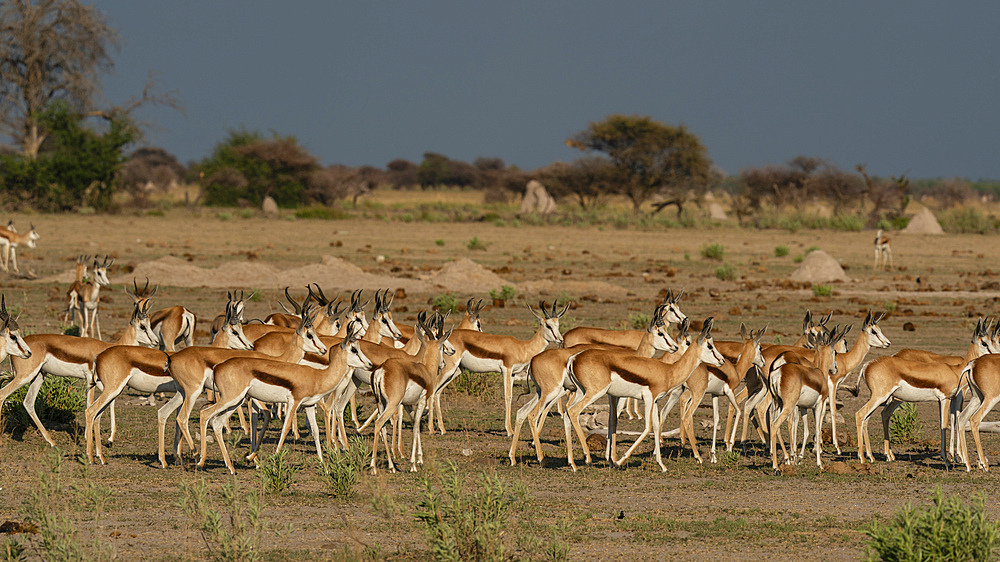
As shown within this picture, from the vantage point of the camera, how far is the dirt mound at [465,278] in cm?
2750

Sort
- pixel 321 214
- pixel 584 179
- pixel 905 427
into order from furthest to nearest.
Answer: pixel 584 179
pixel 321 214
pixel 905 427

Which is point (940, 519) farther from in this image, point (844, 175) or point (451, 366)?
point (844, 175)

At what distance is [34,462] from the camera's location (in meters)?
10.0

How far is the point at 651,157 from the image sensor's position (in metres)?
71.9

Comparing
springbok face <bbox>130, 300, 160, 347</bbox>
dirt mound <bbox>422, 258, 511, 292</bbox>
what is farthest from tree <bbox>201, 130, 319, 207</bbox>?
springbok face <bbox>130, 300, 160, 347</bbox>

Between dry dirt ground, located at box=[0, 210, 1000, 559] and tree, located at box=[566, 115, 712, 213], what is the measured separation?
62.5 feet

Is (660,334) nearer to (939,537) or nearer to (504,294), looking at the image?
(939,537)

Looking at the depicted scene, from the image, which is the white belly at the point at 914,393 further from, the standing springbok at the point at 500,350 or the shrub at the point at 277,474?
the shrub at the point at 277,474

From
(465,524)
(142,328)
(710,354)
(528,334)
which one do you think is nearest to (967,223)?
(528,334)

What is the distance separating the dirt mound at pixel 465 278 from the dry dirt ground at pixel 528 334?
74mm

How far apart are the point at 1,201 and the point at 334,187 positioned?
85.9ft

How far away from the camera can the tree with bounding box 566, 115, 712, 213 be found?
70625 mm

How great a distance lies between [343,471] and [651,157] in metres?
64.9

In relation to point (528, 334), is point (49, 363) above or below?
above
